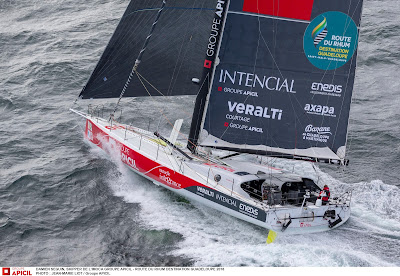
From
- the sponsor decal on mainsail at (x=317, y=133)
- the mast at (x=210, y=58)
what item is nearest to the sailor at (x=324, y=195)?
the sponsor decal on mainsail at (x=317, y=133)

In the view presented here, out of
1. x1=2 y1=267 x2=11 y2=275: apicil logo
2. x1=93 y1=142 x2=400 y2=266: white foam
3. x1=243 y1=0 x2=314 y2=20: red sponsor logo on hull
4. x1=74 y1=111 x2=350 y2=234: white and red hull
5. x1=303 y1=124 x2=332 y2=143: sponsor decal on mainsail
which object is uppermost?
x1=243 y1=0 x2=314 y2=20: red sponsor logo on hull

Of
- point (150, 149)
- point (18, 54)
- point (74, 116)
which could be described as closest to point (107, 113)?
point (74, 116)

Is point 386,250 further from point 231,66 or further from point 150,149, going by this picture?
point 150,149

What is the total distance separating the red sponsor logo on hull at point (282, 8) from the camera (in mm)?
18094

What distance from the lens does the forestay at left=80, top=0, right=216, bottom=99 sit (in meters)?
20.8

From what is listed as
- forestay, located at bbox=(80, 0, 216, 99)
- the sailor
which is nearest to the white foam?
the sailor

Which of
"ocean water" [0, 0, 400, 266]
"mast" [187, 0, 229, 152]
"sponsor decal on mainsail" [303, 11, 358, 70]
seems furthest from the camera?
"mast" [187, 0, 229, 152]

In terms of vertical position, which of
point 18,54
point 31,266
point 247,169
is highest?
point 18,54

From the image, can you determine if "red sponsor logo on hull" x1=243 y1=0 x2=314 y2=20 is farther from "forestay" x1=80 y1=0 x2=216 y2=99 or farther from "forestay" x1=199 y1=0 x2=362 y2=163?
"forestay" x1=80 y1=0 x2=216 y2=99

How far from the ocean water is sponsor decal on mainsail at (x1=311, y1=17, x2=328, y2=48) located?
182 inches

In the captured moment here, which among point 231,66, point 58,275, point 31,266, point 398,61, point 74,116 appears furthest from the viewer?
point 398,61

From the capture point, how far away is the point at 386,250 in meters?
17.6

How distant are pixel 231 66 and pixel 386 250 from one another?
24.7 ft

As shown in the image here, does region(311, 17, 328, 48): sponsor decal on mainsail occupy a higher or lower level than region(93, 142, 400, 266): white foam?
higher
